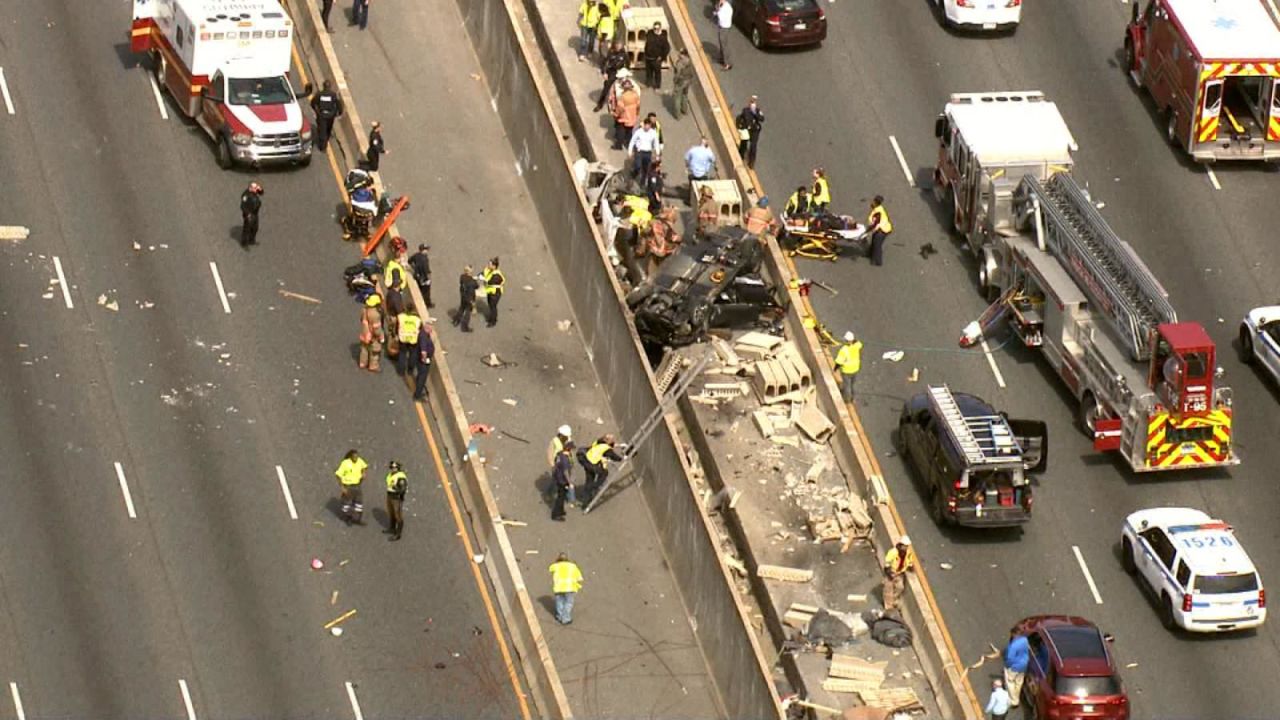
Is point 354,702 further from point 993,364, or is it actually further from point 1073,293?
point 1073,293

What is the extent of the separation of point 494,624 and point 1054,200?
15.6 m

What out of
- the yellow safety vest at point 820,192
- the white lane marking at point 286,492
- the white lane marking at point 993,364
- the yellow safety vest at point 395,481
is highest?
the yellow safety vest at point 395,481

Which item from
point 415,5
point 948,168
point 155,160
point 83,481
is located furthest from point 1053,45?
point 83,481

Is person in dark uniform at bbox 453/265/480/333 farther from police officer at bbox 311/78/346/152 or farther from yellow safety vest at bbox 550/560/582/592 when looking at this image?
yellow safety vest at bbox 550/560/582/592

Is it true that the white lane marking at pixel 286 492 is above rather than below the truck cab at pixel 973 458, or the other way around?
above

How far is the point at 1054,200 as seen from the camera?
69688mm

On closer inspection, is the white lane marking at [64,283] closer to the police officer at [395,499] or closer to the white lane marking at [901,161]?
the police officer at [395,499]

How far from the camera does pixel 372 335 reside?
2657 inches

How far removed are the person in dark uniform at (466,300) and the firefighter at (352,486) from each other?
5432mm

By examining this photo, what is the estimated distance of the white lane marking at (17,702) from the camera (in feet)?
194

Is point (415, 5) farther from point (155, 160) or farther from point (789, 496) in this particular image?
point (789, 496)

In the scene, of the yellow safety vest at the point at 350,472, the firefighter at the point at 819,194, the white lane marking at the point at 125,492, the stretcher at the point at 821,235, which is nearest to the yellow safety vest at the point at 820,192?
the firefighter at the point at 819,194

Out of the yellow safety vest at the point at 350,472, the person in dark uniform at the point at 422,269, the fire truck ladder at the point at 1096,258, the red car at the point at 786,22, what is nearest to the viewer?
the yellow safety vest at the point at 350,472

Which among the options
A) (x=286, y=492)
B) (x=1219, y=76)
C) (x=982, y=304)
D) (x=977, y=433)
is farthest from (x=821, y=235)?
(x=286, y=492)
